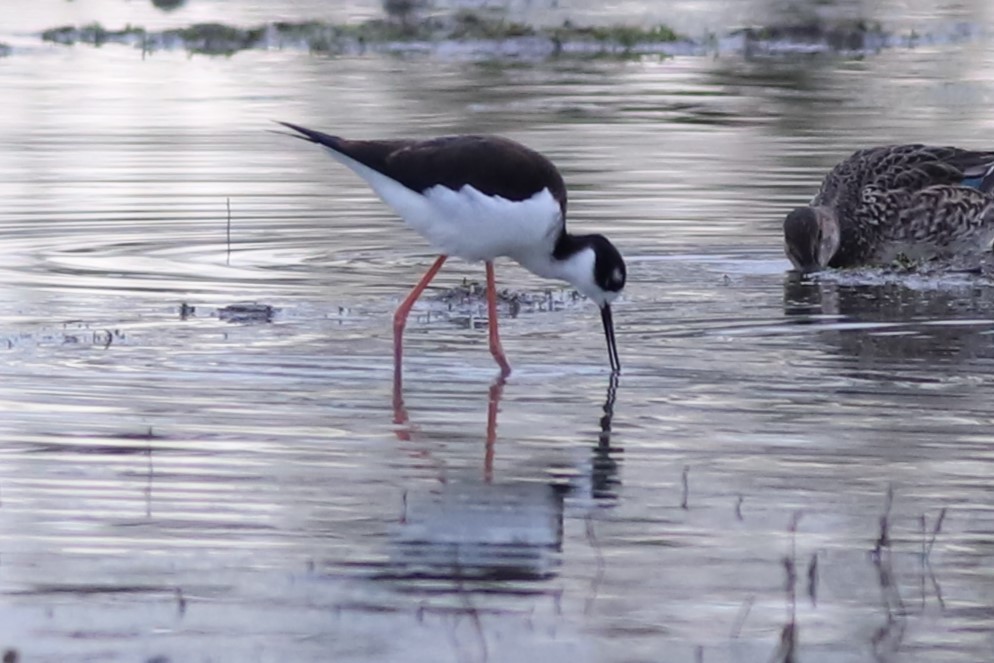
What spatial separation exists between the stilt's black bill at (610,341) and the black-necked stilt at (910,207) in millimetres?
3540

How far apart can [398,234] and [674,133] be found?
576 cm

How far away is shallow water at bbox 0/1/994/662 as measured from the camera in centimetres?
574

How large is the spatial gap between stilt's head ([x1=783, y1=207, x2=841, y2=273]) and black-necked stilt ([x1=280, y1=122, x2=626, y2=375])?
9.28 feet

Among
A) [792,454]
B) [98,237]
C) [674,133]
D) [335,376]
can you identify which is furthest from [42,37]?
[792,454]

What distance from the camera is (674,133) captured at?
19.1 meters

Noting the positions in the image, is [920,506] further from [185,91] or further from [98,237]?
[185,91]

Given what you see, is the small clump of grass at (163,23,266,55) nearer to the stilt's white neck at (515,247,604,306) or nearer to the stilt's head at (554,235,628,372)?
the stilt's white neck at (515,247,604,306)

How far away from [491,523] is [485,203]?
123 inches

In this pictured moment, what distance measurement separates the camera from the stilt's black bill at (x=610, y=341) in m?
9.45

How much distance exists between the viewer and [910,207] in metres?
13.5

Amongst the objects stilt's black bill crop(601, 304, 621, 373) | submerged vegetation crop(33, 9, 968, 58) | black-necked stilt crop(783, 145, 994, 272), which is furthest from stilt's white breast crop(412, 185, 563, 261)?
submerged vegetation crop(33, 9, 968, 58)

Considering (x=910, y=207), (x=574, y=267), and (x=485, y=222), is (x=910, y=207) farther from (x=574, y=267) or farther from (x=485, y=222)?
(x=485, y=222)

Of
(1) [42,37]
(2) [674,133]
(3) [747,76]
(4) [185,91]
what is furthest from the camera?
(1) [42,37]

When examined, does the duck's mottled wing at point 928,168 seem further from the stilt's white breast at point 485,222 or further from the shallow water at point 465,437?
the stilt's white breast at point 485,222
